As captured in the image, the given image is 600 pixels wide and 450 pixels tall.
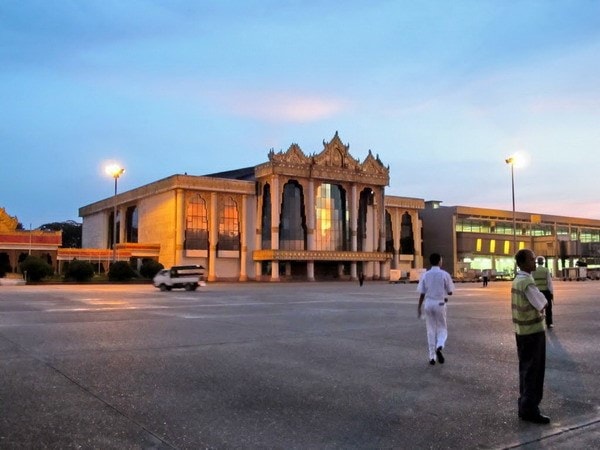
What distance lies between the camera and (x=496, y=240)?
114750 mm

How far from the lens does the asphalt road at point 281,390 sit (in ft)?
18.0

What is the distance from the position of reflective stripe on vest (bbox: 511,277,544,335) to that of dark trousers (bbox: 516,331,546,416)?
0.22 feet

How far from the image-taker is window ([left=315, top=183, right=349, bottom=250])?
3428 inches

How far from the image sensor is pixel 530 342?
20.5 feet

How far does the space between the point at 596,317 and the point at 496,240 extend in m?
101

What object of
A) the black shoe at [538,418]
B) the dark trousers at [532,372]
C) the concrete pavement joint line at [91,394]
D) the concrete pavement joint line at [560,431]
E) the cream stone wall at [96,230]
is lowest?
the concrete pavement joint line at [560,431]

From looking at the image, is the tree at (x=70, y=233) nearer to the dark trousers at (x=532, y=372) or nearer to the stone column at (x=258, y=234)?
the stone column at (x=258, y=234)

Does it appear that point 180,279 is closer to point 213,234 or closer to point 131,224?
point 213,234

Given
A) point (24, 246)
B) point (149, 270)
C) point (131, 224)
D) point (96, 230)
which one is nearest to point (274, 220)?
point (149, 270)

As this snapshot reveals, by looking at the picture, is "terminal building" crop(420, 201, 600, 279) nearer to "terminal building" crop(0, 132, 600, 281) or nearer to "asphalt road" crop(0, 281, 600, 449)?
"terminal building" crop(0, 132, 600, 281)

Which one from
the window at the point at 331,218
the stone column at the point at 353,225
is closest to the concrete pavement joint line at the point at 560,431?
the window at the point at 331,218

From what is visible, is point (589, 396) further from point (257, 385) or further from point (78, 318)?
point (78, 318)

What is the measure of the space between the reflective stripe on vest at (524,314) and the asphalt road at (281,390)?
956 mm

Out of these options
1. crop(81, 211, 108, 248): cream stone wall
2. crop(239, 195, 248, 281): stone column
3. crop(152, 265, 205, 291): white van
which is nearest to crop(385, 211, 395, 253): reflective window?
crop(239, 195, 248, 281): stone column
